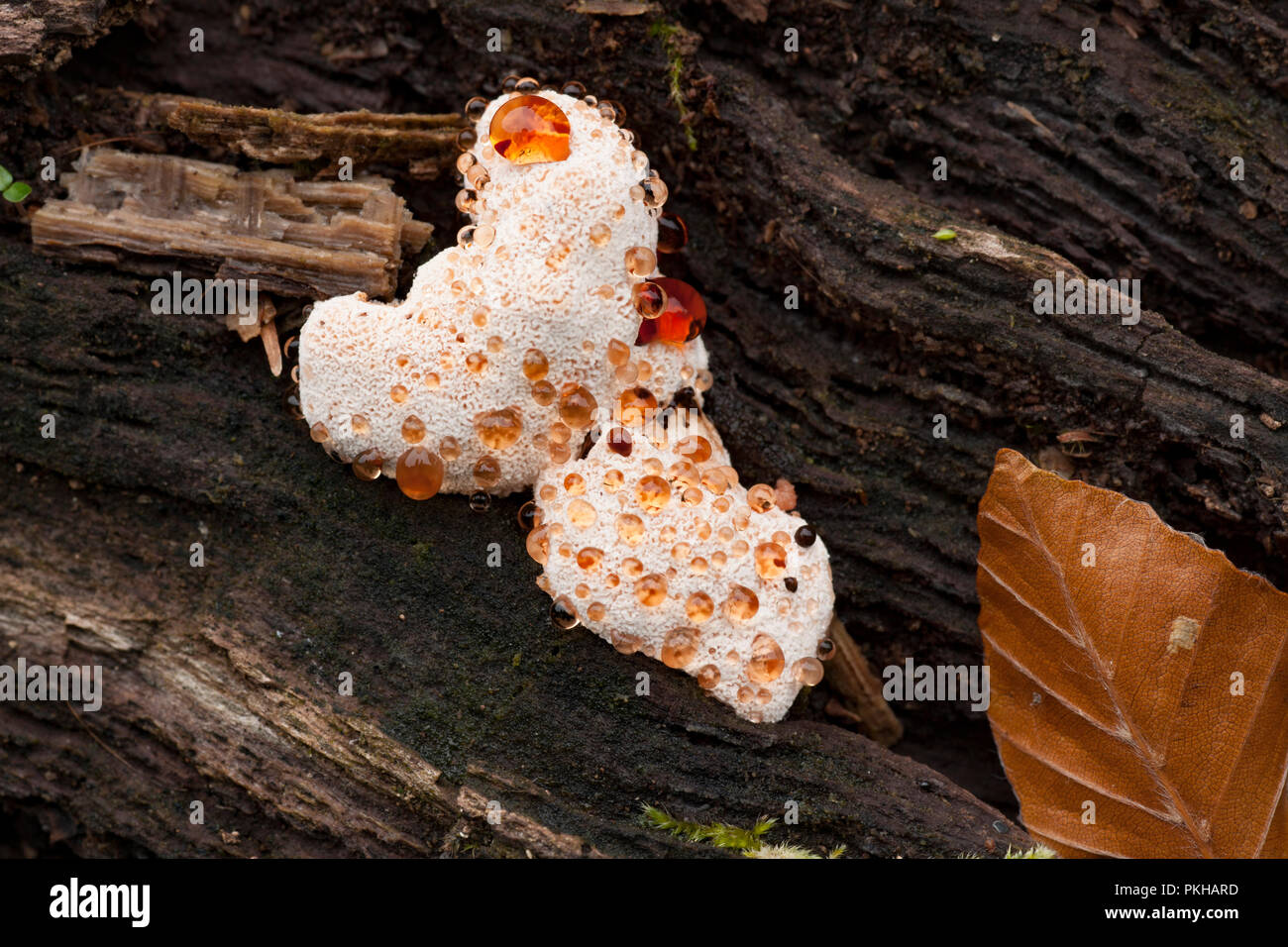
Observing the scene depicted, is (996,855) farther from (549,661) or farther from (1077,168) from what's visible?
(1077,168)

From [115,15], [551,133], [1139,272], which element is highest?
[115,15]

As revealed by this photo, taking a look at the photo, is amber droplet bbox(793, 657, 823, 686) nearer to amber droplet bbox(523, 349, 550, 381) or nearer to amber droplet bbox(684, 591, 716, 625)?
amber droplet bbox(684, 591, 716, 625)

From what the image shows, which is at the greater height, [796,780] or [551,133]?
[551,133]

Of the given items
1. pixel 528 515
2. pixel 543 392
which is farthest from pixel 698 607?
pixel 543 392

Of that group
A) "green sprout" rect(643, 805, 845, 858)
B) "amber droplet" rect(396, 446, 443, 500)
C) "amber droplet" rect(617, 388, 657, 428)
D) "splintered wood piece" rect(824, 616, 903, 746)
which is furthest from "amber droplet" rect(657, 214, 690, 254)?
"green sprout" rect(643, 805, 845, 858)

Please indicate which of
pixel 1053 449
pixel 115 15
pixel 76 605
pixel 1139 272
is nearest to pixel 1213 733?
pixel 1053 449

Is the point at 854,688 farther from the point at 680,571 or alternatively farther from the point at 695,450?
the point at 695,450
